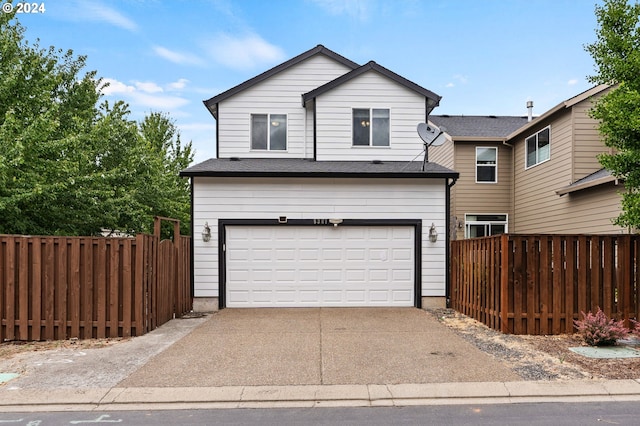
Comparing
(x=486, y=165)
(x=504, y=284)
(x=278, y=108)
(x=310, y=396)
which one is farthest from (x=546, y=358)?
(x=486, y=165)

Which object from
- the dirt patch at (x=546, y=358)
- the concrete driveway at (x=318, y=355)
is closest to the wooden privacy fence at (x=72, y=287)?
the concrete driveway at (x=318, y=355)

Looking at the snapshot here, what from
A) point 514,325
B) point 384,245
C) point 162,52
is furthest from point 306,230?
point 162,52

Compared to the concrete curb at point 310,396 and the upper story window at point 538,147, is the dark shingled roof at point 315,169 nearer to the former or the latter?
the upper story window at point 538,147

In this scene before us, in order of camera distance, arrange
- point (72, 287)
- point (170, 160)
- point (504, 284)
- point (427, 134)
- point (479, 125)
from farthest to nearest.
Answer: point (170, 160) < point (479, 125) < point (427, 134) < point (504, 284) < point (72, 287)

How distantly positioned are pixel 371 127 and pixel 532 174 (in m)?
6.90

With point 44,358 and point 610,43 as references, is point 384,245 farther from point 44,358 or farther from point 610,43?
point 44,358

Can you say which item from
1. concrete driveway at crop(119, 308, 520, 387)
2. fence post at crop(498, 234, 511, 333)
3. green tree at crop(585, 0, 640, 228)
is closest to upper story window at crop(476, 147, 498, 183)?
green tree at crop(585, 0, 640, 228)

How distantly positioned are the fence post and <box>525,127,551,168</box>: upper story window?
7.95m

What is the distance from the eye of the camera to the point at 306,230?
10.7 m

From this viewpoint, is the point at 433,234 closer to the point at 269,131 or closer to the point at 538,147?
the point at 269,131

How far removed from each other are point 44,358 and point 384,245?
24.2ft

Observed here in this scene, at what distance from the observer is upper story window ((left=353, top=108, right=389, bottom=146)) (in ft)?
38.9

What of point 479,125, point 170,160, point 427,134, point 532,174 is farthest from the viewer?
point 170,160

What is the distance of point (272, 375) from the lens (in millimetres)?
5227
